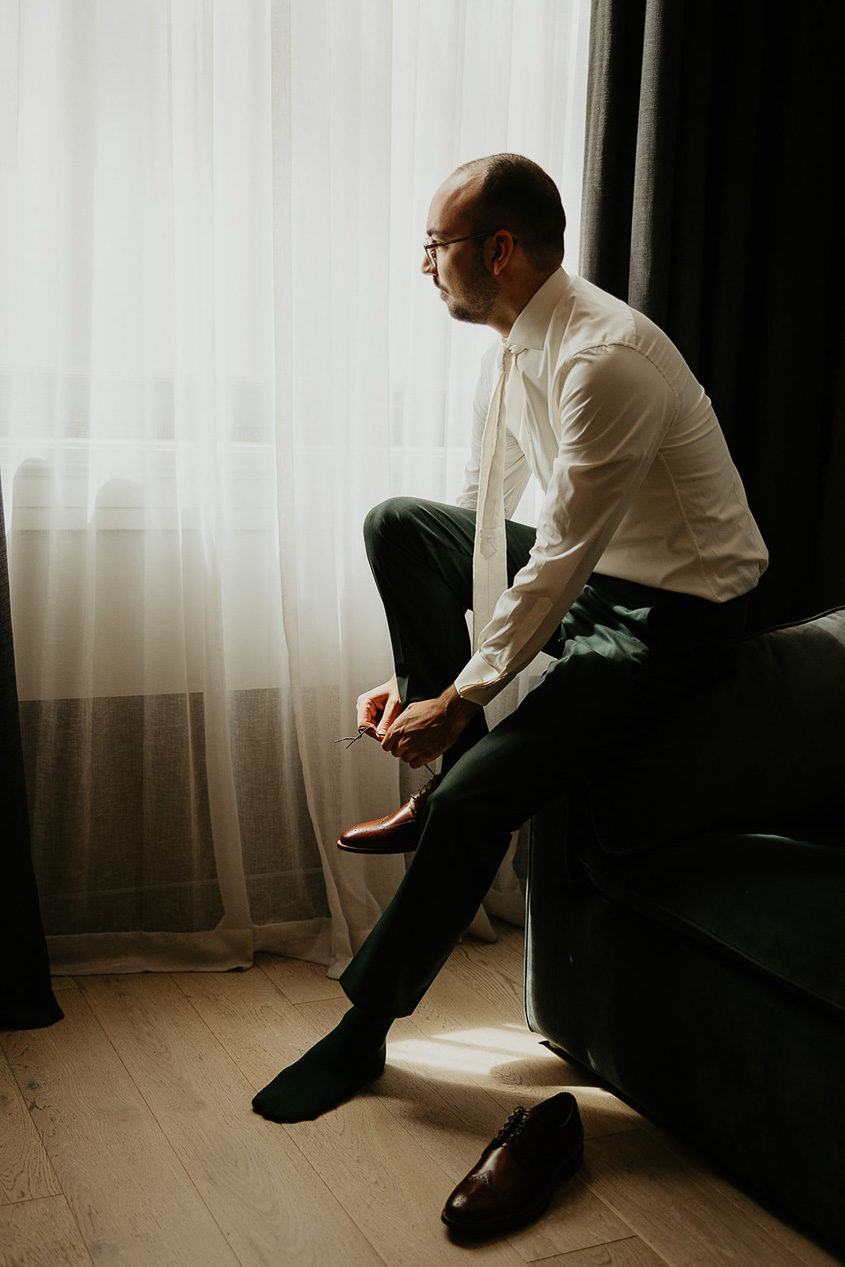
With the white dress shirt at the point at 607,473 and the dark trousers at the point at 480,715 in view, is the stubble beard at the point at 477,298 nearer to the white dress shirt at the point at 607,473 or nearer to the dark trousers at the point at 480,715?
the white dress shirt at the point at 607,473

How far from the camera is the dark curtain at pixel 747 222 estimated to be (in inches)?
91.0

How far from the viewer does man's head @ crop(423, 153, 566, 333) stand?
1.73 metres

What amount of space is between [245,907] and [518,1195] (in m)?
0.94

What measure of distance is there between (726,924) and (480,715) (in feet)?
1.95

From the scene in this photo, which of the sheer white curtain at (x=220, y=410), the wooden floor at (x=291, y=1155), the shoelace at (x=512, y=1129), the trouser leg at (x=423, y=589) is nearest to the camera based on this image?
the wooden floor at (x=291, y=1155)

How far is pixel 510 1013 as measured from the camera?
202 centimetres

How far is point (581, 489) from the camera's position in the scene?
159 centimetres

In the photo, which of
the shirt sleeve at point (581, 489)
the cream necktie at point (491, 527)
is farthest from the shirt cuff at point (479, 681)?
the cream necktie at point (491, 527)

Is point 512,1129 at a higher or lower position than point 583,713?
lower

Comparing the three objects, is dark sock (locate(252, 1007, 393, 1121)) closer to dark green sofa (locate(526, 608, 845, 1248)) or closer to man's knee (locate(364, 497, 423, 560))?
dark green sofa (locate(526, 608, 845, 1248))

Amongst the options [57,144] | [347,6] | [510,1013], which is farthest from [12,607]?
[347,6]

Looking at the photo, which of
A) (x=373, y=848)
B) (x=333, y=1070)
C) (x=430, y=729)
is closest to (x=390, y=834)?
(x=373, y=848)

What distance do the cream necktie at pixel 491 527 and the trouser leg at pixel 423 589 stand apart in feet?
0.25

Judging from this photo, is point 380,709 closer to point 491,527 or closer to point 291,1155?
point 491,527
